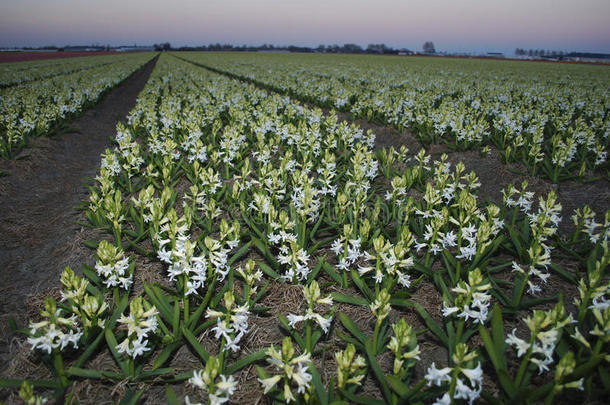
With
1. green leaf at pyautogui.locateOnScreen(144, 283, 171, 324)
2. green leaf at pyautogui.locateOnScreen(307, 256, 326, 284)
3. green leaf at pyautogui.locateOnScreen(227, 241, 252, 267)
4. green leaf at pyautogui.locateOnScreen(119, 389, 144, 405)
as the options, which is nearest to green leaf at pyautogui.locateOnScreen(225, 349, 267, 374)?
green leaf at pyautogui.locateOnScreen(119, 389, 144, 405)

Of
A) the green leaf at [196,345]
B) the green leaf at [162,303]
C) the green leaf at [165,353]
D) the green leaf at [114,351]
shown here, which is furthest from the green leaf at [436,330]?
the green leaf at [114,351]

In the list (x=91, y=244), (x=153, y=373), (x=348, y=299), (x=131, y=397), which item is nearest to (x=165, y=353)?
(x=153, y=373)

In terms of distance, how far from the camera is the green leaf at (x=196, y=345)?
9.20 ft

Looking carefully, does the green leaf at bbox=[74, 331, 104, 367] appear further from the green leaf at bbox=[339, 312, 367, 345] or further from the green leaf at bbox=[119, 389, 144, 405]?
the green leaf at bbox=[339, 312, 367, 345]

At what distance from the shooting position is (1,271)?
175 inches

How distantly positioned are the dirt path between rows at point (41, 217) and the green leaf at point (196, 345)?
1695 millimetres

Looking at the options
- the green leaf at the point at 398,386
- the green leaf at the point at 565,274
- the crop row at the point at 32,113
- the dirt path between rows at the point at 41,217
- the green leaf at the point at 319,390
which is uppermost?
the crop row at the point at 32,113

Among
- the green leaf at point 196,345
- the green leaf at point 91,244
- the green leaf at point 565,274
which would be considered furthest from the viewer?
the green leaf at point 91,244

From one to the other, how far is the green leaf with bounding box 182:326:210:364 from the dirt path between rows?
1695 millimetres

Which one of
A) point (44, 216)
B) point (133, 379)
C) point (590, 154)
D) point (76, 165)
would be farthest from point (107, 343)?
point (590, 154)

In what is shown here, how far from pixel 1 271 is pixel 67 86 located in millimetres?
17551

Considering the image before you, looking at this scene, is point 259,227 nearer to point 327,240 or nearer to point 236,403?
point 327,240

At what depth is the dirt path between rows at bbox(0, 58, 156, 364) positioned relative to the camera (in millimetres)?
4004

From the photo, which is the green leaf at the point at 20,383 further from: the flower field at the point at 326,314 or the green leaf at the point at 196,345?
the green leaf at the point at 196,345
